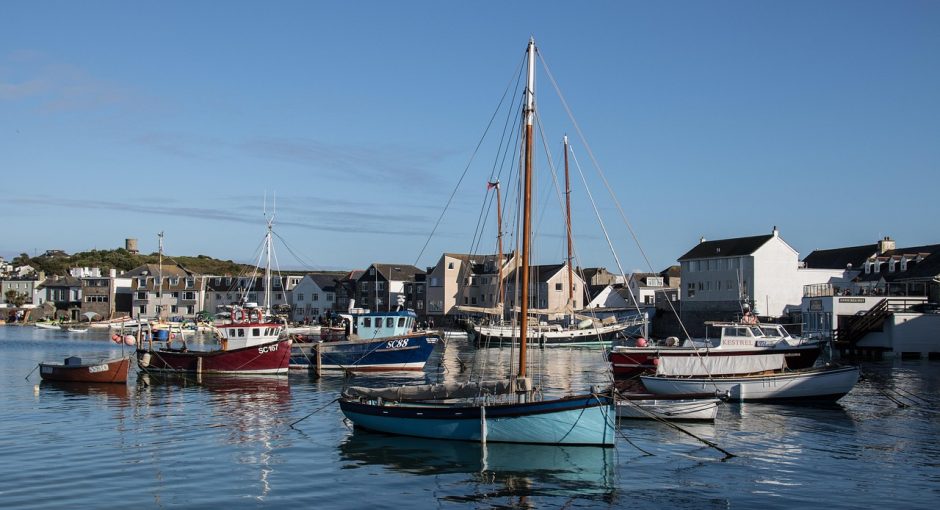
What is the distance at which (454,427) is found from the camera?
27734 millimetres

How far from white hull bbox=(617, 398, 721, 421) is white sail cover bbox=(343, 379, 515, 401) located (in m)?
5.61

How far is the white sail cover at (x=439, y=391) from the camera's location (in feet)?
93.6

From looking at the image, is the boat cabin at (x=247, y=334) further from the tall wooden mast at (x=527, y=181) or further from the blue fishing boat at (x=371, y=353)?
the tall wooden mast at (x=527, y=181)

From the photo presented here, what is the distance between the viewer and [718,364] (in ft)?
138

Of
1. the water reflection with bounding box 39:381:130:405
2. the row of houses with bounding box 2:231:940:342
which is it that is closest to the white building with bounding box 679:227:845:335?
the row of houses with bounding box 2:231:940:342

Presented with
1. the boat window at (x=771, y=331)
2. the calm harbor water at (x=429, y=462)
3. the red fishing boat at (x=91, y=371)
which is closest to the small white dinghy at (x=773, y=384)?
the calm harbor water at (x=429, y=462)

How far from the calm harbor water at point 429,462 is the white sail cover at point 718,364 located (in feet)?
12.7

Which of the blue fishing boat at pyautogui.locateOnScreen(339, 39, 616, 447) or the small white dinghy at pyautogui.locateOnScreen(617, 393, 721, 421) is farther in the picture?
the small white dinghy at pyautogui.locateOnScreen(617, 393, 721, 421)

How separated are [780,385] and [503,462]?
1780 cm

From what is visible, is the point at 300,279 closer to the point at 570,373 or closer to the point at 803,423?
the point at 570,373

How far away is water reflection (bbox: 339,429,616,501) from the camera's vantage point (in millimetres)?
22953

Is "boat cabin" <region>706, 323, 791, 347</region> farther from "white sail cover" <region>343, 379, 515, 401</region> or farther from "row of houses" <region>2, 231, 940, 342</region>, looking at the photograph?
"white sail cover" <region>343, 379, 515, 401</region>

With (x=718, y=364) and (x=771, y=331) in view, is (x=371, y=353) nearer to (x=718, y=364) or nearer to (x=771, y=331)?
(x=718, y=364)

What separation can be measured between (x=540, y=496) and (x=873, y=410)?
21402 millimetres
